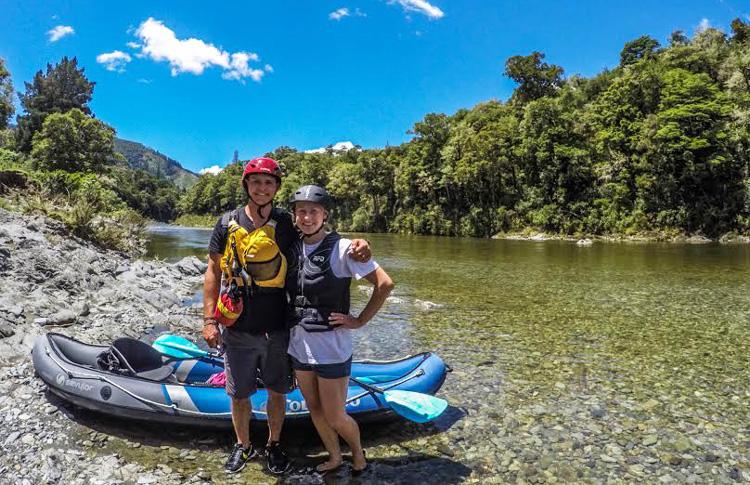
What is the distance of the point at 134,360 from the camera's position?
5.34 m

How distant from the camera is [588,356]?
7.57m

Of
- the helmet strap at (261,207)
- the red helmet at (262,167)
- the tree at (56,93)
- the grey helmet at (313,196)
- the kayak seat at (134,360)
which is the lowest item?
the kayak seat at (134,360)

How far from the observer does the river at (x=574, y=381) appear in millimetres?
4293

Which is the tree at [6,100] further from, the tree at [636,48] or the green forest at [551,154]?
the tree at [636,48]

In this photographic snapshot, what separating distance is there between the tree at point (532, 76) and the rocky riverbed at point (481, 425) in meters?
55.7

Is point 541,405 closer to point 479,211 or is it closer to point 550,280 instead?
point 550,280

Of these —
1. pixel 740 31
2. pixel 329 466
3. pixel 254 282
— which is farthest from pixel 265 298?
pixel 740 31

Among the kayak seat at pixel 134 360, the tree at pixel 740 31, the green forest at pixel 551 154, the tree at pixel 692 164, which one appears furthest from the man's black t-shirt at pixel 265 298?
the tree at pixel 740 31

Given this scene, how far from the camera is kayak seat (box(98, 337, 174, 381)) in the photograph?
511cm

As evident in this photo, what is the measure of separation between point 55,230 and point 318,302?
41.7 feet

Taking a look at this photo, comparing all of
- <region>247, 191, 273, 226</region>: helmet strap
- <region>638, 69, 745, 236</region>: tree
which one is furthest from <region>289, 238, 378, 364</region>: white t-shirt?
<region>638, 69, 745, 236</region>: tree

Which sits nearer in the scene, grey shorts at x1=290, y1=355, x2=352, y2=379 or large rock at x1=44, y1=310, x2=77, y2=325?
grey shorts at x1=290, y1=355, x2=352, y2=379

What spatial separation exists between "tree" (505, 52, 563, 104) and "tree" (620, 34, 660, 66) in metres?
19.2

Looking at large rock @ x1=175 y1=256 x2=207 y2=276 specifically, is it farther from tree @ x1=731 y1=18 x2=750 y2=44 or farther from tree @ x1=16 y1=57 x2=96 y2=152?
tree @ x1=731 y1=18 x2=750 y2=44
